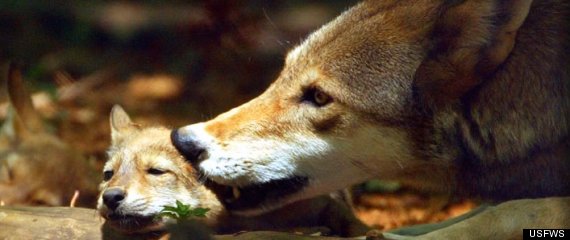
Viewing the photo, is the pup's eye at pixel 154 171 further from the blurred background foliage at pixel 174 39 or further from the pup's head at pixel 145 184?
the blurred background foliage at pixel 174 39

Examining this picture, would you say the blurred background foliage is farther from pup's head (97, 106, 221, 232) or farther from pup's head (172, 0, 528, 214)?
pup's head (172, 0, 528, 214)

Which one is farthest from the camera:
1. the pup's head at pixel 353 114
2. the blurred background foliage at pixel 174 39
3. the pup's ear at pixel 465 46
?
the blurred background foliage at pixel 174 39

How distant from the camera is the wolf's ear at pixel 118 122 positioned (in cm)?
461

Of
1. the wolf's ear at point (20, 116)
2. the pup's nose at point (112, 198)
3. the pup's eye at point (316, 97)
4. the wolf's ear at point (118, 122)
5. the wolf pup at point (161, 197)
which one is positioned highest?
the wolf's ear at point (20, 116)

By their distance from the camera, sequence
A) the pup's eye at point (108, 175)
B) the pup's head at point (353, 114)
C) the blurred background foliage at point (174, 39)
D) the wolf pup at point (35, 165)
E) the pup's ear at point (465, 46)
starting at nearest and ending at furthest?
the pup's ear at point (465, 46) < the pup's head at point (353, 114) < the pup's eye at point (108, 175) < the blurred background foliage at point (174, 39) < the wolf pup at point (35, 165)

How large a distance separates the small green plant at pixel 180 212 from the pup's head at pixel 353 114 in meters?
0.16

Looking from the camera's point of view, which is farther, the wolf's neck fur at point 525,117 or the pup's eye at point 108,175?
the pup's eye at point 108,175

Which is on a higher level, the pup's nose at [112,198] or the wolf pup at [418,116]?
the wolf pup at [418,116]

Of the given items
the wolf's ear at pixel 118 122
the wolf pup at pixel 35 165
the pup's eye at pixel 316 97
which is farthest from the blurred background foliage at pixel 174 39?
the pup's eye at pixel 316 97

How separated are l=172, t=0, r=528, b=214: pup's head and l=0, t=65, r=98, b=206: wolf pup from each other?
1.41m

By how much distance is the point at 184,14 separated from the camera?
462cm

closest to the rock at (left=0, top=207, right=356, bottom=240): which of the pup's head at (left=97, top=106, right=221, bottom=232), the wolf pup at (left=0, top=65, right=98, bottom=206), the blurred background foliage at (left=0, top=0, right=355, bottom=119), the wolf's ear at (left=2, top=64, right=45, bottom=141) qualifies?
the pup's head at (left=97, top=106, right=221, bottom=232)

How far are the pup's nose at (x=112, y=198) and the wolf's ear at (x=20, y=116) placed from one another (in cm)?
145

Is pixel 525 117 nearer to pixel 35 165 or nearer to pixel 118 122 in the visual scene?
pixel 118 122
